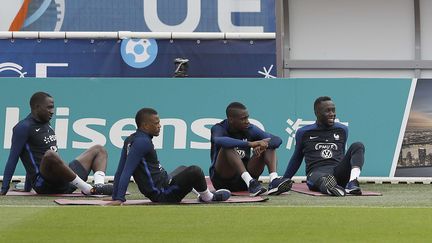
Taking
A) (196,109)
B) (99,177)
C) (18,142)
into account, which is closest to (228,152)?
(99,177)

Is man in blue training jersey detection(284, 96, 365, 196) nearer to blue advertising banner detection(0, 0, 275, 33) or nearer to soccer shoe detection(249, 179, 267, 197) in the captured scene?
soccer shoe detection(249, 179, 267, 197)

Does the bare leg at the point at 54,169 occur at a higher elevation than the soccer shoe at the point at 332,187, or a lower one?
higher

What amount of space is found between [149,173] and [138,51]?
8663mm

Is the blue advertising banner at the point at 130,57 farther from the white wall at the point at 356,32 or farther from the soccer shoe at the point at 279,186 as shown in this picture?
the soccer shoe at the point at 279,186

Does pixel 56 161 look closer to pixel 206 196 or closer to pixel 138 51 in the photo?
pixel 206 196

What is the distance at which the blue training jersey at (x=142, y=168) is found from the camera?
10.9 metres

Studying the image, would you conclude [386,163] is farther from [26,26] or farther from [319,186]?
[26,26]

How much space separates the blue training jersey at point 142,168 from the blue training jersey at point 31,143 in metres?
1.92

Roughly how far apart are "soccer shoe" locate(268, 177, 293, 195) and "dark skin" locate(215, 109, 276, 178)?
1.29 ft

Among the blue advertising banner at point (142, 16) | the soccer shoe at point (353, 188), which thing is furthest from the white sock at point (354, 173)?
the blue advertising banner at point (142, 16)

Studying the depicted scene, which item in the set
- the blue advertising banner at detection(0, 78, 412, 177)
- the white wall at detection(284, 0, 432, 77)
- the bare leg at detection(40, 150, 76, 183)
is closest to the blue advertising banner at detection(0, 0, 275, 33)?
the white wall at detection(284, 0, 432, 77)

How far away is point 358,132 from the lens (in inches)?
603

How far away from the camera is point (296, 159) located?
44.0 ft

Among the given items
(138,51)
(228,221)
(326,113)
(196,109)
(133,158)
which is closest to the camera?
(228,221)
